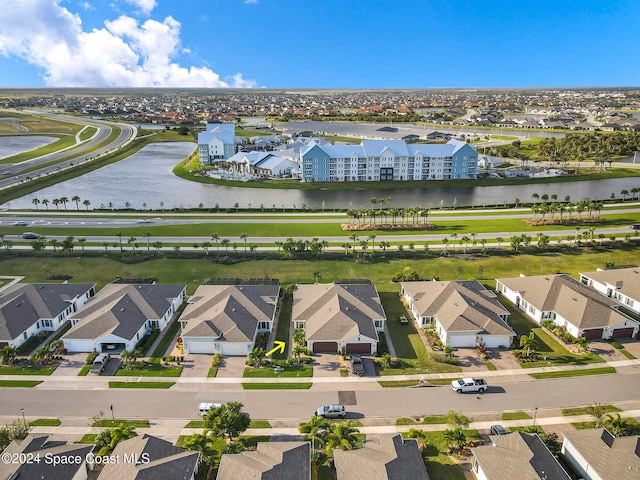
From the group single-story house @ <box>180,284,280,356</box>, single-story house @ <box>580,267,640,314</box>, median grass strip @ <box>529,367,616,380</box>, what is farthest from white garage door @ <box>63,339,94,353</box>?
single-story house @ <box>580,267,640,314</box>

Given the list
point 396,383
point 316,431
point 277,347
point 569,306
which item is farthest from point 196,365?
point 569,306

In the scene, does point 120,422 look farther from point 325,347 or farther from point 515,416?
point 515,416

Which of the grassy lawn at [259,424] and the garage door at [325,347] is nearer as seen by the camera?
the grassy lawn at [259,424]

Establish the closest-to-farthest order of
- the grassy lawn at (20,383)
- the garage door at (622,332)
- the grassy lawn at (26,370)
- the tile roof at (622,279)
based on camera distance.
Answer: the grassy lawn at (20,383), the grassy lawn at (26,370), the garage door at (622,332), the tile roof at (622,279)

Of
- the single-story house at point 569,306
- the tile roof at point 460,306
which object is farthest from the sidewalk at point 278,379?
the single-story house at point 569,306

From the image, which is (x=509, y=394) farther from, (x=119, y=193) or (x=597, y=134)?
(x=597, y=134)

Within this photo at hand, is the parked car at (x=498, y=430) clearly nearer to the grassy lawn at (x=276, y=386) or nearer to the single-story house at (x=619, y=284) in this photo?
the grassy lawn at (x=276, y=386)

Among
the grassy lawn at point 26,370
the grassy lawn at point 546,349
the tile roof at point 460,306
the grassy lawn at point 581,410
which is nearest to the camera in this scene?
the grassy lawn at point 581,410
